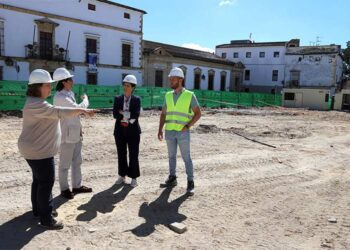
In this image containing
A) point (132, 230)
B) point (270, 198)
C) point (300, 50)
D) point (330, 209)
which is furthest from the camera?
point (300, 50)

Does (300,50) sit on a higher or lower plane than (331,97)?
higher

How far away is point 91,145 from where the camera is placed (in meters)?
9.38

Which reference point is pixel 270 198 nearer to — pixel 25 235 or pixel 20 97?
pixel 25 235

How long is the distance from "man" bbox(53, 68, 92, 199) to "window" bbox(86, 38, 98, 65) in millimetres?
26447

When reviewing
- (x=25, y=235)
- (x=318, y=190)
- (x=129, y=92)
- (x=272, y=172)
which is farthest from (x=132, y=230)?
(x=272, y=172)

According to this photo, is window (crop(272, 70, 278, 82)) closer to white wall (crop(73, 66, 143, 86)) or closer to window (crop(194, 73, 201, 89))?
window (crop(194, 73, 201, 89))

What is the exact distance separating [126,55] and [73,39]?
5.78 metres

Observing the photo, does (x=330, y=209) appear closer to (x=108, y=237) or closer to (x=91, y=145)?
(x=108, y=237)

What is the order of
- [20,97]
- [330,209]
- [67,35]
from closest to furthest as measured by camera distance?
[330,209]
[20,97]
[67,35]

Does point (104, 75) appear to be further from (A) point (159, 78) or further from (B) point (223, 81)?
(B) point (223, 81)

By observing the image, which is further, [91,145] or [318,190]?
[91,145]

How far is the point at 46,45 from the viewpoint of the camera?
91.0 ft

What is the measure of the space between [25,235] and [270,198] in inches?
136

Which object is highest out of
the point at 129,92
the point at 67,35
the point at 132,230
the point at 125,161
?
the point at 67,35
